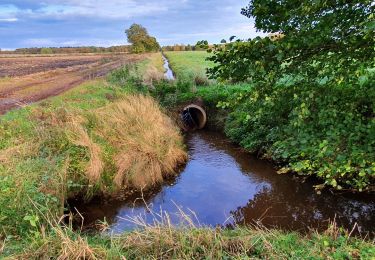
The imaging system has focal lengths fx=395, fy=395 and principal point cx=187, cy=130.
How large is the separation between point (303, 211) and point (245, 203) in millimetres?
1343

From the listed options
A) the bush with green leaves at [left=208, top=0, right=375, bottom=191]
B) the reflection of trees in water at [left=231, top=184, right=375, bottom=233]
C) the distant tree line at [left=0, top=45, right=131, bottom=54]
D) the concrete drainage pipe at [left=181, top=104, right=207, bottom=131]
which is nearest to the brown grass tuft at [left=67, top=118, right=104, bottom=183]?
the reflection of trees in water at [left=231, top=184, right=375, bottom=233]

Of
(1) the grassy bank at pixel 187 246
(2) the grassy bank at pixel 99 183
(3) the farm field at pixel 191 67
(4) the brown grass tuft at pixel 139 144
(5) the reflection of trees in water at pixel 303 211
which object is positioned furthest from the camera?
(3) the farm field at pixel 191 67

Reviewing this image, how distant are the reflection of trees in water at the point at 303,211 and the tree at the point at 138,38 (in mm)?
66307

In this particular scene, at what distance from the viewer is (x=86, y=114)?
1110 centimetres

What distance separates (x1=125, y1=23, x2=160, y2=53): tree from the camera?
72875 millimetres

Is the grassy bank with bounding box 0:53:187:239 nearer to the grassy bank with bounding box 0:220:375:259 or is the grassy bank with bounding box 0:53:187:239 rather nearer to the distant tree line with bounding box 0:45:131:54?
the grassy bank with bounding box 0:220:375:259

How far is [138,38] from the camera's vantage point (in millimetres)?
73125

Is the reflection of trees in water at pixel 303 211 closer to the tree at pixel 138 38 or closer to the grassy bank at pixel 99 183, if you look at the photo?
the grassy bank at pixel 99 183

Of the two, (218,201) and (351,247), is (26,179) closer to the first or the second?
(218,201)

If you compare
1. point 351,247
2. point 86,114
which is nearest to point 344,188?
point 351,247

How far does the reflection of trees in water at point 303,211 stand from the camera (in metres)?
8.09

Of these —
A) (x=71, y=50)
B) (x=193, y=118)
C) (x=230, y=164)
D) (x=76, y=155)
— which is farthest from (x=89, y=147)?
(x=71, y=50)

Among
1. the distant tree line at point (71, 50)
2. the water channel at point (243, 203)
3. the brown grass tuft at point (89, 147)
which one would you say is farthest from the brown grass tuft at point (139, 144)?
the distant tree line at point (71, 50)

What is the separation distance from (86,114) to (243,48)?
22.0 feet
